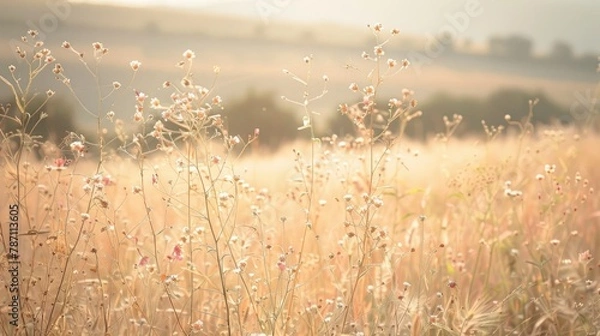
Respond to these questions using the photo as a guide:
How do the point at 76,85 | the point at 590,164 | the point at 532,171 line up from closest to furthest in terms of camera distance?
the point at 76,85 → the point at 532,171 → the point at 590,164

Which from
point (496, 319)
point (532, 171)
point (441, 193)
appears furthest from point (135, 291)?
point (532, 171)

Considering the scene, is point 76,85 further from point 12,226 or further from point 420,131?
point 420,131

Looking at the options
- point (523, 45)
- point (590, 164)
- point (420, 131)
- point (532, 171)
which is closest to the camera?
point (532, 171)

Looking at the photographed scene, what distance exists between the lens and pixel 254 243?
11.9ft

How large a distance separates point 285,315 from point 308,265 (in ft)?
1.42

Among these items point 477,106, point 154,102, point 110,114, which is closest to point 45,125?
point 110,114

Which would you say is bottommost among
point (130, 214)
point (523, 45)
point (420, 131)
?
point (130, 214)

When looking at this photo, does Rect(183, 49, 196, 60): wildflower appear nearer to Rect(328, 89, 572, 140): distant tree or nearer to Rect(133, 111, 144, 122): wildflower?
Rect(133, 111, 144, 122): wildflower

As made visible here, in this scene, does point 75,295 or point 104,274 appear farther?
point 104,274

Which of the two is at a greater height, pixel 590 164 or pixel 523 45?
pixel 523 45

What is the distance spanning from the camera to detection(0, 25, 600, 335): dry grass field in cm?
254

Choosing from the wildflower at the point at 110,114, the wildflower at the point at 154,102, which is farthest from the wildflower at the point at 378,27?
the wildflower at the point at 110,114

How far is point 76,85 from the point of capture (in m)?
2.71

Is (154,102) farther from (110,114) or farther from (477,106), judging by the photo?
(477,106)
